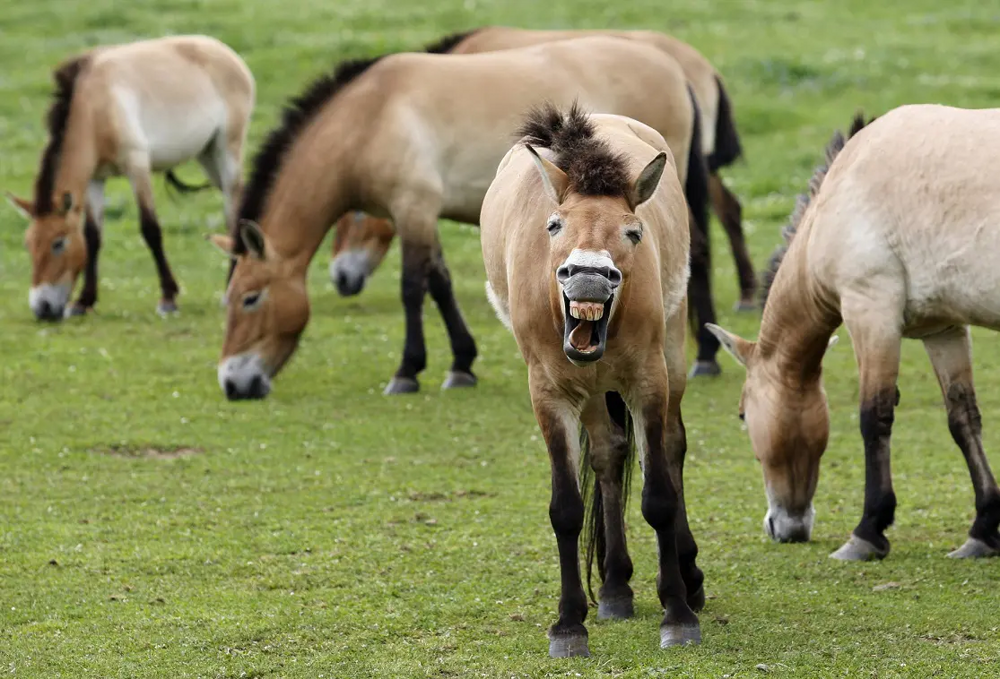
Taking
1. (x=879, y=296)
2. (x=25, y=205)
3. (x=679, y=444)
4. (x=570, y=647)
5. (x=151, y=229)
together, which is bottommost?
(x=151, y=229)

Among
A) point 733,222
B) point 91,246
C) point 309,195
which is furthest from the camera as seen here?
point 91,246

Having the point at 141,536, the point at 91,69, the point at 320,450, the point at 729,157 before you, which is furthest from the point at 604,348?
the point at 91,69

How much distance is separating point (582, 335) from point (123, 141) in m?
10.5

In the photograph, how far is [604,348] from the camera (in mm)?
4871

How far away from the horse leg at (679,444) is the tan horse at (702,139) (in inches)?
252

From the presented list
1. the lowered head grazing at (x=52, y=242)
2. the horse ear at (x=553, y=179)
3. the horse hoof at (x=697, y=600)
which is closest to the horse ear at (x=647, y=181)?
the horse ear at (x=553, y=179)

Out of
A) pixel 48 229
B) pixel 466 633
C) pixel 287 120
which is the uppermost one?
pixel 287 120

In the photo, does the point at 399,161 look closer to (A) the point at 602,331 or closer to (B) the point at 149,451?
(B) the point at 149,451

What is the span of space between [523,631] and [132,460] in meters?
4.15

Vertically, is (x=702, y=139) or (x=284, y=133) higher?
(x=702, y=139)

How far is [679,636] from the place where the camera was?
5402 millimetres

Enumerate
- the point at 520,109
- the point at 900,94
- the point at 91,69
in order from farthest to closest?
the point at 900,94 → the point at 91,69 → the point at 520,109

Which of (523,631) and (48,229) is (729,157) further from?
(523,631)

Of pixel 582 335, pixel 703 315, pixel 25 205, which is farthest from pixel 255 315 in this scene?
pixel 582 335
